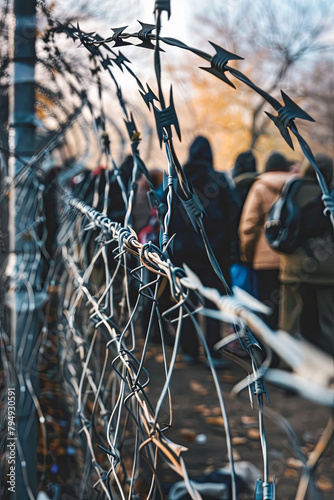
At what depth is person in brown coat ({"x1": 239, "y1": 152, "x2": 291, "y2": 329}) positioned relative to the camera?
4082mm

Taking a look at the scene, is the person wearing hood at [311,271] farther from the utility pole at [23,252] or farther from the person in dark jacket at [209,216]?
the utility pole at [23,252]

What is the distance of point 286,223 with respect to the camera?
369cm

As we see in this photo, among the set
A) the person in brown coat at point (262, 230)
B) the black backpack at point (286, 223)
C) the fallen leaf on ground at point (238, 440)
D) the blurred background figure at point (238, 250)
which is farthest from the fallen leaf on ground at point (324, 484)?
the blurred background figure at point (238, 250)

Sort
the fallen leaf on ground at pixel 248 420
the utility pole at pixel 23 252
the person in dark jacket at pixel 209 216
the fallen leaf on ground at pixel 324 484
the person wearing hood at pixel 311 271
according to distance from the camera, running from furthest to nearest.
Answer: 1. the person in dark jacket at pixel 209 216
2. the person wearing hood at pixel 311 271
3. the fallen leaf on ground at pixel 248 420
4. the fallen leaf on ground at pixel 324 484
5. the utility pole at pixel 23 252

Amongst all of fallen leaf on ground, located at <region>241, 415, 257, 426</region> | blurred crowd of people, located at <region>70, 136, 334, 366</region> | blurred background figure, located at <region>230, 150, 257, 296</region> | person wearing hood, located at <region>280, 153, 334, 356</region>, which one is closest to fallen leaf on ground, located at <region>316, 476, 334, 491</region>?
fallen leaf on ground, located at <region>241, 415, 257, 426</region>

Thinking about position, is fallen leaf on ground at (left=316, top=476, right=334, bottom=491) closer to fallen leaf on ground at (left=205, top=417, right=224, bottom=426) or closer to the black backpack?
fallen leaf on ground at (left=205, top=417, right=224, bottom=426)

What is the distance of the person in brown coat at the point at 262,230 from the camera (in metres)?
4.08

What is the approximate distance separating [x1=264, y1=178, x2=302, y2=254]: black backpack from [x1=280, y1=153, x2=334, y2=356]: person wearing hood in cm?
2

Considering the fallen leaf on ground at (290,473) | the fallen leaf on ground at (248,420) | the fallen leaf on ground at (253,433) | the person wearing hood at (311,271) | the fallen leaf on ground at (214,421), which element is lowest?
the fallen leaf on ground at (290,473)

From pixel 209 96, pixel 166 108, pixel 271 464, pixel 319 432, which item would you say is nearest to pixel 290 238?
pixel 319 432

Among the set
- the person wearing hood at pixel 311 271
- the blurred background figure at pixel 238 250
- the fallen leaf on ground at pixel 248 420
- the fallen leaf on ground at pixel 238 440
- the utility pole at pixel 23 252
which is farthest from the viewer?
the blurred background figure at pixel 238 250

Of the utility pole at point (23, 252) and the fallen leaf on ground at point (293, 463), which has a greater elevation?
the utility pole at point (23, 252)

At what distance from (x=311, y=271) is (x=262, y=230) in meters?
0.50

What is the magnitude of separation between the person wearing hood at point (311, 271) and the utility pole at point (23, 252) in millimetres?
2177
